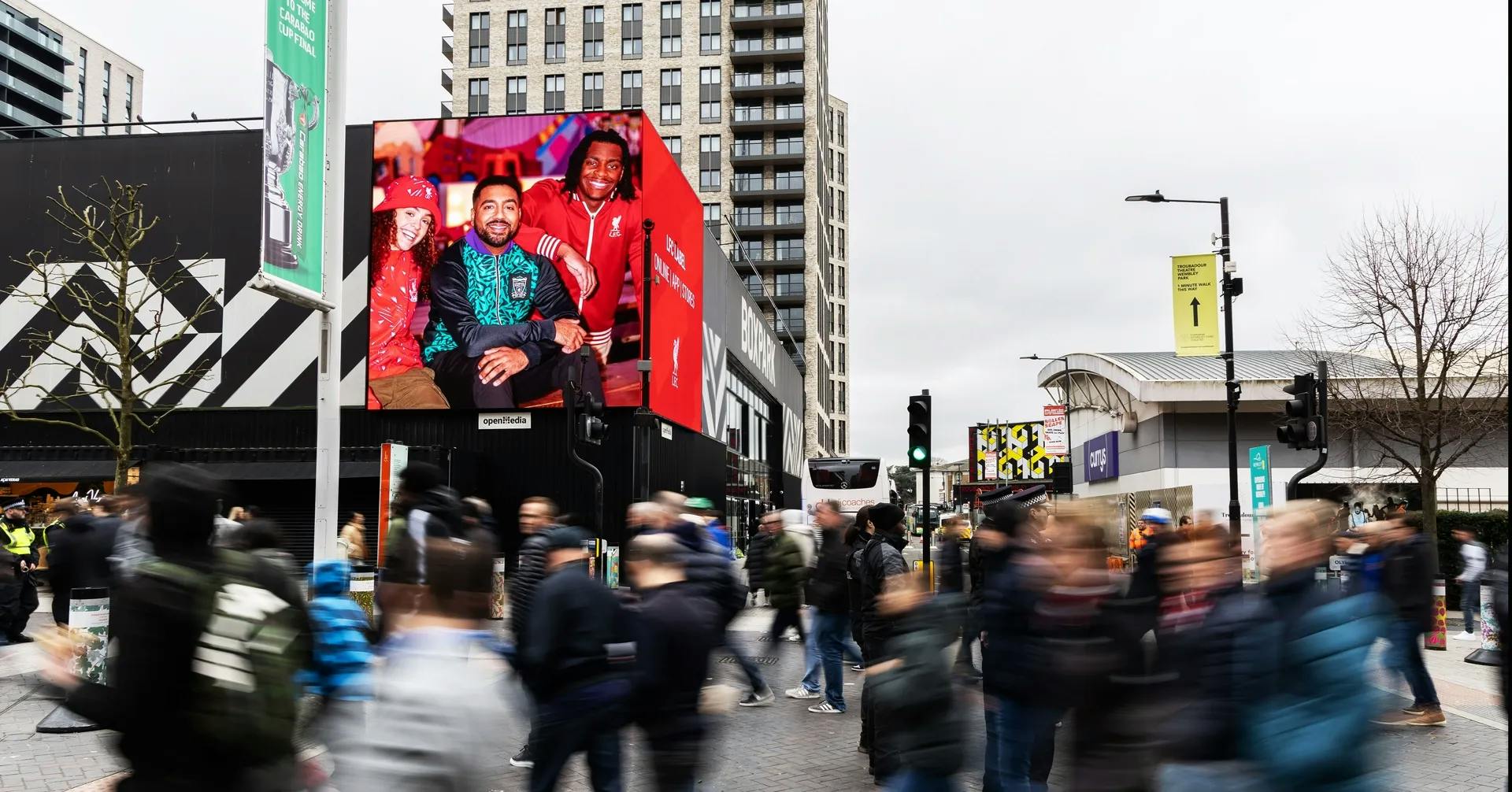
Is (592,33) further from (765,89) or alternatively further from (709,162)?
(765,89)

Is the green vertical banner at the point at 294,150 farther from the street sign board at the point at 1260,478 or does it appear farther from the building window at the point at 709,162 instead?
the building window at the point at 709,162

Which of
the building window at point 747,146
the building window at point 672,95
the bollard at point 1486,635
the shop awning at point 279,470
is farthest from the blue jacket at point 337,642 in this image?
the building window at point 747,146

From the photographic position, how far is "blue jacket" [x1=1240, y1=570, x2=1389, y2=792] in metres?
3.85

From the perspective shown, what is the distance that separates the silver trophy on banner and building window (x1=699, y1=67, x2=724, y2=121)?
60507 millimetres

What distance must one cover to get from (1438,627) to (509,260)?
1917cm

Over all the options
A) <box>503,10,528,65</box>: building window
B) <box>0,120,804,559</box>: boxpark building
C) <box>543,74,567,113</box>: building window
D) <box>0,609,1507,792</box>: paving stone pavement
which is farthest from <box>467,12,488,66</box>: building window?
<box>0,609,1507,792</box>: paving stone pavement

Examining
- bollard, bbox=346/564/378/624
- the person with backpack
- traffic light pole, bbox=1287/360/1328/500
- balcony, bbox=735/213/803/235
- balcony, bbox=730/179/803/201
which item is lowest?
bollard, bbox=346/564/378/624

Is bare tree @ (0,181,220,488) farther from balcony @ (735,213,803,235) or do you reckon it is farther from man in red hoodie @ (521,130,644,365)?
balcony @ (735,213,803,235)

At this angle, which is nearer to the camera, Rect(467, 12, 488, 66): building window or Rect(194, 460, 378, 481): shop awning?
Rect(194, 460, 378, 481): shop awning

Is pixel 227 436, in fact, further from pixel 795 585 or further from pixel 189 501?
pixel 189 501

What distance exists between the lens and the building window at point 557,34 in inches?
2704

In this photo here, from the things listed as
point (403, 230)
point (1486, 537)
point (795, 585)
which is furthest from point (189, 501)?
point (403, 230)

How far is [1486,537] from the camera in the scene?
19766mm

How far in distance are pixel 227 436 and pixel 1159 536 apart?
25.5 metres
